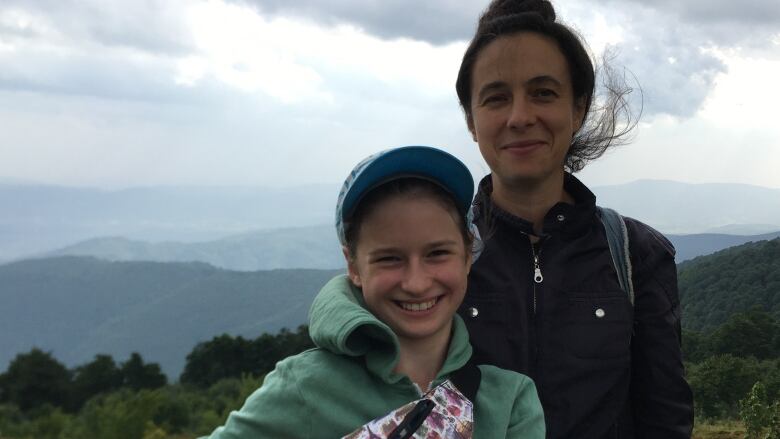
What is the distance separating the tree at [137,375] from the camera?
68.4ft

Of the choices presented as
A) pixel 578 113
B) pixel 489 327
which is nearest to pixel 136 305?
pixel 578 113

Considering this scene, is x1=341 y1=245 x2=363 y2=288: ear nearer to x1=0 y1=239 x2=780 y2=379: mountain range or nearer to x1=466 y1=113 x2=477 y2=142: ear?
x1=466 y1=113 x2=477 y2=142: ear

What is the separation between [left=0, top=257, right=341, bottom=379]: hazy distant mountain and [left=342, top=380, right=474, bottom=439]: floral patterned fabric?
121m

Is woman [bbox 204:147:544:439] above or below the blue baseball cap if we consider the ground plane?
below

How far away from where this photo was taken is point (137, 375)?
828 inches

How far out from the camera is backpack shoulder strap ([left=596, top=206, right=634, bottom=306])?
2.45m

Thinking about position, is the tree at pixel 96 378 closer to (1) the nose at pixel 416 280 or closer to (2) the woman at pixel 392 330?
(2) the woman at pixel 392 330

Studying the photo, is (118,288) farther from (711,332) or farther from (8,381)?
(711,332)

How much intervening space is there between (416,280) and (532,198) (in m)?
0.83

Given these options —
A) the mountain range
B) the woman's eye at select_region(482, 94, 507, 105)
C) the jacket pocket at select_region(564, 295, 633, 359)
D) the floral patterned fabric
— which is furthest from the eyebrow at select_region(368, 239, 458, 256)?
the mountain range

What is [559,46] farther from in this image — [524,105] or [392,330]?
[392,330]

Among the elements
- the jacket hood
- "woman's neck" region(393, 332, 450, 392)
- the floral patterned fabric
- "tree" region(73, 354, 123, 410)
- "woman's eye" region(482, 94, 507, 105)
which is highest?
"woman's eye" region(482, 94, 507, 105)

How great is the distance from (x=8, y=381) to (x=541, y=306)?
21.1 m

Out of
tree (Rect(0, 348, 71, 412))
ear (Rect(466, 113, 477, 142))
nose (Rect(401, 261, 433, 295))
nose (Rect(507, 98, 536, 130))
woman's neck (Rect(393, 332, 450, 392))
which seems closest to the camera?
nose (Rect(401, 261, 433, 295))
